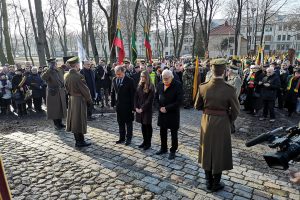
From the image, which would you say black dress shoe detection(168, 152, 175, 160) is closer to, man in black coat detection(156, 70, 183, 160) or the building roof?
man in black coat detection(156, 70, 183, 160)

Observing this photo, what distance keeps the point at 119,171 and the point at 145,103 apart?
1628mm

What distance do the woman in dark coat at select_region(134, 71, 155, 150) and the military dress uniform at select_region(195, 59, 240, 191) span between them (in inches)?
73.0

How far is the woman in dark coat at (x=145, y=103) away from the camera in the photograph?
18.9ft

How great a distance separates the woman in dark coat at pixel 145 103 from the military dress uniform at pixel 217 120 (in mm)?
1855

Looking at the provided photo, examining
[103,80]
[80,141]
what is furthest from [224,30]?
[80,141]

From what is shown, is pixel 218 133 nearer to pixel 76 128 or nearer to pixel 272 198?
pixel 272 198

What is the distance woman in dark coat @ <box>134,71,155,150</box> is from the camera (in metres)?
5.75

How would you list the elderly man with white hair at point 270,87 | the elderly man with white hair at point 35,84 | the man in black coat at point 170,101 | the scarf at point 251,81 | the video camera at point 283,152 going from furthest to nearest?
the elderly man with white hair at point 35,84, the scarf at point 251,81, the elderly man with white hair at point 270,87, the man in black coat at point 170,101, the video camera at point 283,152

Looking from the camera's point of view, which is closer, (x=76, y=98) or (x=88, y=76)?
(x=76, y=98)

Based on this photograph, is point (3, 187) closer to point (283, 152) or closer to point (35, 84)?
point (283, 152)

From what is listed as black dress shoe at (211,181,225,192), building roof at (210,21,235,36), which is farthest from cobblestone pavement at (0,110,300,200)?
building roof at (210,21,235,36)

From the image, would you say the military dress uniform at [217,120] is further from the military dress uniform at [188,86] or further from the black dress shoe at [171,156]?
the military dress uniform at [188,86]

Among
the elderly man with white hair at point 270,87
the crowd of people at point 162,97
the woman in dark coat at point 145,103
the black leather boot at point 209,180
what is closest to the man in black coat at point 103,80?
the crowd of people at point 162,97

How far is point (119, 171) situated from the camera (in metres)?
4.91
